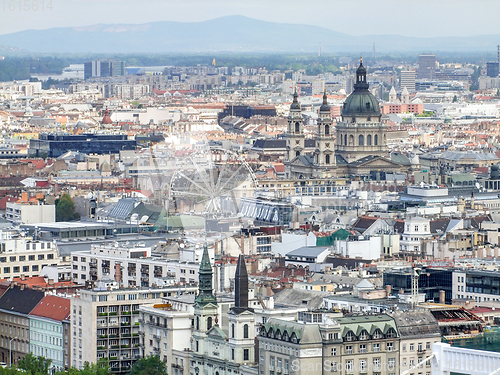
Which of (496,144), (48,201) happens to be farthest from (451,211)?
(496,144)

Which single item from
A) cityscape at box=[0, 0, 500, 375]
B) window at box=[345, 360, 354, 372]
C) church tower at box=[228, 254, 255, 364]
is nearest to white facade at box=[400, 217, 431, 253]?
cityscape at box=[0, 0, 500, 375]

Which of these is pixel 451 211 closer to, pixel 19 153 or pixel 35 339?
pixel 35 339

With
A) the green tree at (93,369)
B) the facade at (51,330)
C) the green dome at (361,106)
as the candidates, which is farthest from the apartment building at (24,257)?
the green dome at (361,106)

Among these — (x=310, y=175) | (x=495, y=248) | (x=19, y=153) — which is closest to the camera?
(x=495, y=248)

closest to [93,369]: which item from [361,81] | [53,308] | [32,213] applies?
[53,308]

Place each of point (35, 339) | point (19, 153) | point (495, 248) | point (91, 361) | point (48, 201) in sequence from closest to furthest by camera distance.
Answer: point (91, 361) < point (35, 339) < point (495, 248) < point (48, 201) < point (19, 153)

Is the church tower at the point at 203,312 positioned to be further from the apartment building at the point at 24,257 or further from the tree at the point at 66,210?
the tree at the point at 66,210
